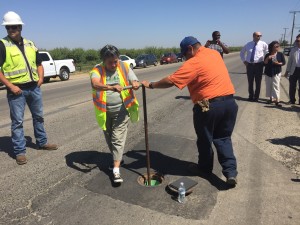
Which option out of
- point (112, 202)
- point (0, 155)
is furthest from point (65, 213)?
point (0, 155)

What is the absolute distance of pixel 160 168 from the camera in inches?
186

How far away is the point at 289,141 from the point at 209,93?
9.15 feet

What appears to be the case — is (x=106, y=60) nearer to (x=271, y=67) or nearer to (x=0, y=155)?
(x=0, y=155)

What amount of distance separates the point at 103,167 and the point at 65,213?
136 cm

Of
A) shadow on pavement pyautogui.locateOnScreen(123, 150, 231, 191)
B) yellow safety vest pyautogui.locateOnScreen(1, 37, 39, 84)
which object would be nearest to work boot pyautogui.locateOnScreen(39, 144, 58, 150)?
yellow safety vest pyautogui.locateOnScreen(1, 37, 39, 84)

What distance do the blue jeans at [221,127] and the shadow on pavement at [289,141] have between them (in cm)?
203

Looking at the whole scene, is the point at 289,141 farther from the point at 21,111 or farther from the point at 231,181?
the point at 21,111

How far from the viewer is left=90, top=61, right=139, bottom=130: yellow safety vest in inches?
161

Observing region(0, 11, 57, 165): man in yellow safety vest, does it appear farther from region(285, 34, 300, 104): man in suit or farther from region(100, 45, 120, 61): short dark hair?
region(285, 34, 300, 104): man in suit

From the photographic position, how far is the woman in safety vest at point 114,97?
13.0 feet

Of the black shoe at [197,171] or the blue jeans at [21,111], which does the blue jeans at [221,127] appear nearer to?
the black shoe at [197,171]

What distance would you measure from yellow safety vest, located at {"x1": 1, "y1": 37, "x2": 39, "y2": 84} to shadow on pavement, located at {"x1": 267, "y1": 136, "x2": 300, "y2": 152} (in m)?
4.49

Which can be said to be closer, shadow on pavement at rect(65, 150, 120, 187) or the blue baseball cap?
the blue baseball cap

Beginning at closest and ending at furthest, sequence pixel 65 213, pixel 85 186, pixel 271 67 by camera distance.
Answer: pixel 65 213 < pixel 85 186 < pixel 271 67
